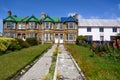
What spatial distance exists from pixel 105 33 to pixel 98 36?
1.97m

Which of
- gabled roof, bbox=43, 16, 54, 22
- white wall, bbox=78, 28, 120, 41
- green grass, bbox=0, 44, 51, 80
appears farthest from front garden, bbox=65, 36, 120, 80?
gabled roof, bbox=43, 16, 54, 22

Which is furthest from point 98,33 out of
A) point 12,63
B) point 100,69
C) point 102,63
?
point 100,69

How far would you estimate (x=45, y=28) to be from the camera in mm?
57531

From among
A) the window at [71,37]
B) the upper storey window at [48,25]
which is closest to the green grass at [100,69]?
the window at [71,37]

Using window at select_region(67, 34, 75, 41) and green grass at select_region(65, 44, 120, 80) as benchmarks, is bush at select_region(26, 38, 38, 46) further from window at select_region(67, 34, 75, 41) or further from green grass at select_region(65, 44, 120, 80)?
green grass at select_region(65, 44, 120, 80)

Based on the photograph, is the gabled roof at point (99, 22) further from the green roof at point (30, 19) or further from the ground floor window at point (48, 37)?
the ground floor window at point (48, 37)

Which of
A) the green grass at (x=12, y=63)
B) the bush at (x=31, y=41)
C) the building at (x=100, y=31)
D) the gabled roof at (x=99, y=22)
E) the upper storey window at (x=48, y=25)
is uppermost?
the gabled roof at (x=99, y=22)

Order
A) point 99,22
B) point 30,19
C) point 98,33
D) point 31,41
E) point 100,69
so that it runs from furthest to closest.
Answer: point 99,22, point 30,19, point 98,33, point 31,41, point 100,69

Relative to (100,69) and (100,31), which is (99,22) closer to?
(100,31)

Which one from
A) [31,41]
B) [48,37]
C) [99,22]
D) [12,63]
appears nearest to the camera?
[12,63]

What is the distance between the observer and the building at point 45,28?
57.1 metres

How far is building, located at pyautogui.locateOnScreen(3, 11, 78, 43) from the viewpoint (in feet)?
187

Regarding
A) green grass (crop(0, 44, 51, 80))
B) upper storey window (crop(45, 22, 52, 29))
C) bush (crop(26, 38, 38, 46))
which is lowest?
green grass (crop(0, 44, 51, 80))

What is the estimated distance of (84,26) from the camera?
188ft
